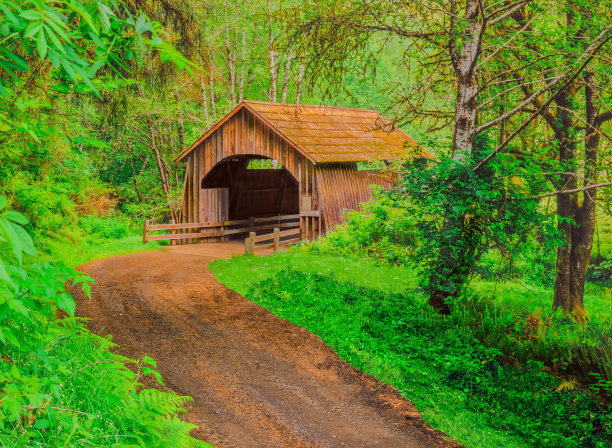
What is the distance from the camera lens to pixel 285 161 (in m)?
18.7

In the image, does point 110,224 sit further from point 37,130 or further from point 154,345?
point 37,130

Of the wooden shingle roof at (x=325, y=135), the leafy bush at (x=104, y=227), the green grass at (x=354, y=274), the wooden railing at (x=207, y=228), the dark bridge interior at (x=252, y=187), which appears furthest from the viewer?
the leafy bush at (x=104, y=227)

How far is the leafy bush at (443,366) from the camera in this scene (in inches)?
268

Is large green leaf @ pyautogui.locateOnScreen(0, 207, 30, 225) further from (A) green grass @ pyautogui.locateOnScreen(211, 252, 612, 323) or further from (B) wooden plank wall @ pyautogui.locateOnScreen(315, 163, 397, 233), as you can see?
(B) wooden plank wall @ pyautogui.locateOnScreen(315, 163, 397, 233)

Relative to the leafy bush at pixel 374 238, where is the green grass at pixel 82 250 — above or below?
below

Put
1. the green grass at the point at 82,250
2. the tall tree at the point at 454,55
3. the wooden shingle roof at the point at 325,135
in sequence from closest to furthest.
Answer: the tall tree at the point at 454,55
the green grass at the point at 82,250
the wooden shingle roof at the point at 325,135

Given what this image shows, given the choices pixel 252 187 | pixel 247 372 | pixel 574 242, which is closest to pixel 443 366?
pixel 247 372

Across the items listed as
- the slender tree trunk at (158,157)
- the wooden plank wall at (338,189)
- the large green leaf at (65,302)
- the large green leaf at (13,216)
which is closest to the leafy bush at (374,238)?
the wooden plank wall at (338,189)

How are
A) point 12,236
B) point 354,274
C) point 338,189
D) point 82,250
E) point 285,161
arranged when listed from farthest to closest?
point 338,189, point 285,161, point 82,250, point 354,274, point 12,236

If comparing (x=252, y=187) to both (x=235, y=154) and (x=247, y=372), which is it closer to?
(x=235, y=154)

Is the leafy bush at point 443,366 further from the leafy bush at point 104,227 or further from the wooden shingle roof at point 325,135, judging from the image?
the leafy bush at point 104,227

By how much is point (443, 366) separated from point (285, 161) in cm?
1184

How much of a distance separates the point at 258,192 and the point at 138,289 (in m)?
12.4

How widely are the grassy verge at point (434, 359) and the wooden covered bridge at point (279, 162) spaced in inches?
232
